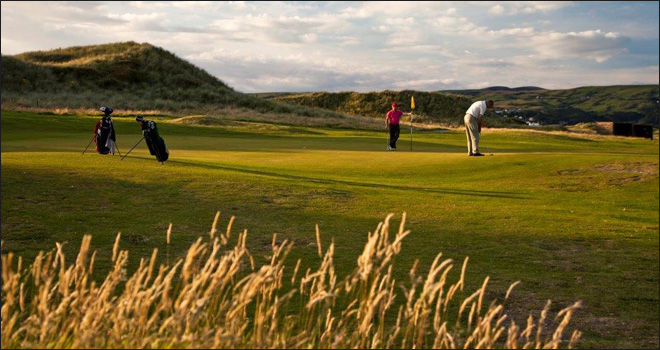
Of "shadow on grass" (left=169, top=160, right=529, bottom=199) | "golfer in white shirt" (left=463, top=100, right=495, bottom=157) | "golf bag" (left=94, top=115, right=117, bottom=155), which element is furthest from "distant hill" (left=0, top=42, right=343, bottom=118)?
"shadow on grass" (left=169, top=160, right=529, bottom=199)

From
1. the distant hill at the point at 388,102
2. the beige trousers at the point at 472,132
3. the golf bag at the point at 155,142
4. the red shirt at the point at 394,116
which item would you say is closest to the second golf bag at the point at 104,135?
the golf bag at the point at 155,142

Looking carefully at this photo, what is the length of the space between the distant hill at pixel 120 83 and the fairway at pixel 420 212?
51.4m

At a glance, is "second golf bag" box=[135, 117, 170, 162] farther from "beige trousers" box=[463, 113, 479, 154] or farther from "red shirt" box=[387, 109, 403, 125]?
"red shirt" box=[387, 109, 403, 125]

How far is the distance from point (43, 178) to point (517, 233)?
1120 centimetres

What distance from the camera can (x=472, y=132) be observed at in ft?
89.0

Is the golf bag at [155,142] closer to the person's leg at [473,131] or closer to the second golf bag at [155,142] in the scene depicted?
the second golf bag at [155,142]

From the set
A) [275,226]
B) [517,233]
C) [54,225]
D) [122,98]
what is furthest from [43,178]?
[122,98]

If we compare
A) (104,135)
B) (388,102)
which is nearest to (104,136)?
(104,135)

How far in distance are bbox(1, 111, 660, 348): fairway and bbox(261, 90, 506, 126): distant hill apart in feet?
307

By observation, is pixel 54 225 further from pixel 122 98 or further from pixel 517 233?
pixel 122 98

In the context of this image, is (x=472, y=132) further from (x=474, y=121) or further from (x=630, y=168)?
(x=630, y=168)

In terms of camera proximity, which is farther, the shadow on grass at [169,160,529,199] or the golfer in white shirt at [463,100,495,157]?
the golfer in white shirt at [463,100,495,157]

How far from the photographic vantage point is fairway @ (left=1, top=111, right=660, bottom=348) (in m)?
10.2

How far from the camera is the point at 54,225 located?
1270 centimetres
